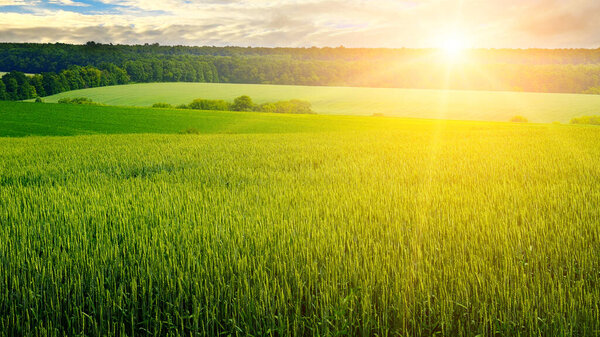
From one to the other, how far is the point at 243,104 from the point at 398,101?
74.6ft

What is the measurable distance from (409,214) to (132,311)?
12.7ft

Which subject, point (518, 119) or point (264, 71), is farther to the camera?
point (264, 71)

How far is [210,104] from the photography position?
62.6 metres

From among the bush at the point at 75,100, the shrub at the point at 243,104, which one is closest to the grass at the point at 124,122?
the shrub at the point at 243,104

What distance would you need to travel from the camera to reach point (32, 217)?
554 centimetres

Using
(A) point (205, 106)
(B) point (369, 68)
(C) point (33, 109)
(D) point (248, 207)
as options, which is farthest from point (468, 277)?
(B) point (369, 68)

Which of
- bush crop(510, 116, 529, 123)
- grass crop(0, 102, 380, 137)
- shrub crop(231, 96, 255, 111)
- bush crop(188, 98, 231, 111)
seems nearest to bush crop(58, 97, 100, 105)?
bush crop(188, 98, 231, 111)

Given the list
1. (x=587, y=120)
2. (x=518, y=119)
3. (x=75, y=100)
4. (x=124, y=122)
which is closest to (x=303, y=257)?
(x=124, y=122)

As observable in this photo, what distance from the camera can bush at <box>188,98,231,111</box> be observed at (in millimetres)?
61250

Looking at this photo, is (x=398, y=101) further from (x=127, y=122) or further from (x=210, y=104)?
(x=127, y=122)

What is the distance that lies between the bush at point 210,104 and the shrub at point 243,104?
1042mm

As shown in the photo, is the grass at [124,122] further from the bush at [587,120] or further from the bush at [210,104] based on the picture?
the bush at [587,120]

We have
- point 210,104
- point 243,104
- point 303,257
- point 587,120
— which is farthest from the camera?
point 243,104

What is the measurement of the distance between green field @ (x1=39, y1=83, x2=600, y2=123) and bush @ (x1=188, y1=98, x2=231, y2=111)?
154 inches
